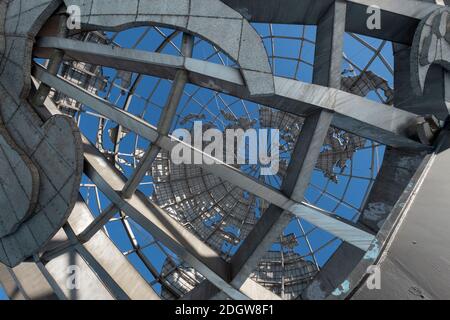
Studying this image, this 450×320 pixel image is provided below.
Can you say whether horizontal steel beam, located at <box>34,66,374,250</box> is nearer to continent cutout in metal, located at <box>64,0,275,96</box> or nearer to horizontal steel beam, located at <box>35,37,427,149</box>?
horizontal steel beam, located at <box>35,37,427,149</box>

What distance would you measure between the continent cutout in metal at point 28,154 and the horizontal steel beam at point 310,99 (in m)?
2.90

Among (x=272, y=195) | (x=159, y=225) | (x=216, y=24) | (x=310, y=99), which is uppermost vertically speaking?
(x=216, y=24)

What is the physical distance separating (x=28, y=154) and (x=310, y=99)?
26.0ft

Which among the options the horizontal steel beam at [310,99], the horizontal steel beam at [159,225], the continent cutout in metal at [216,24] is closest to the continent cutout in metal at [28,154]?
the horizontal steel beam at [159,225]

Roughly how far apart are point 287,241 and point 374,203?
13291 millimetres

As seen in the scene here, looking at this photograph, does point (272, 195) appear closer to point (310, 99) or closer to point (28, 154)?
point (310, 99)

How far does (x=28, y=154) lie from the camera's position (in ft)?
24.4

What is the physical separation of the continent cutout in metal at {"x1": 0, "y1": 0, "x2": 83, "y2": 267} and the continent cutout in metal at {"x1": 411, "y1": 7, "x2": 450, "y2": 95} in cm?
828

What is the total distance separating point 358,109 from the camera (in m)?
5.70

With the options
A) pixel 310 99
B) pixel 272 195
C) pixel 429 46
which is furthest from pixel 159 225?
pixel 429 46

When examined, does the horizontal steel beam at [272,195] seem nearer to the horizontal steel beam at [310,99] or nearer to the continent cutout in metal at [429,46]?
the horizontal steel beam at [310,99]
